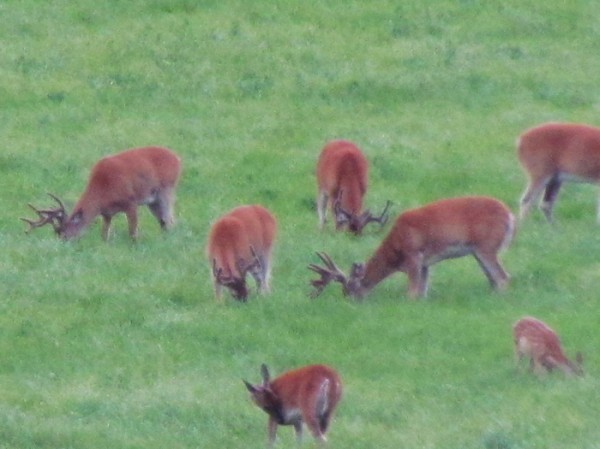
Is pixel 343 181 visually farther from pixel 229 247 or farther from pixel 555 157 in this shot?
pixel 229 247

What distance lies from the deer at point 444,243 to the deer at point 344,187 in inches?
65.1

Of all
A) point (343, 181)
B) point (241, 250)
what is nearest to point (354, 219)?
point (343, 181)

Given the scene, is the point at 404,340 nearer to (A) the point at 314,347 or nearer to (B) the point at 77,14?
(A) the point at 314,347

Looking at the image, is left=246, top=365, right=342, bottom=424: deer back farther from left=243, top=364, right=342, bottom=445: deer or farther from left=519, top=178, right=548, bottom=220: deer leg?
left=519, top=178, right=548, bottom=220: deer leg

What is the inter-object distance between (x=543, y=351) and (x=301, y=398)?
7.89 feet

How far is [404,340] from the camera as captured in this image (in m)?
14.1

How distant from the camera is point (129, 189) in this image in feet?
58.1

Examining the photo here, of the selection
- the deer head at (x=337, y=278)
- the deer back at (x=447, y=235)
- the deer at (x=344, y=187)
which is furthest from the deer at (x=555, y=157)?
the deer head at (x=337, y=278)

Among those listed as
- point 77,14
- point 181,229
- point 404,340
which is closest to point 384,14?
point 77,14

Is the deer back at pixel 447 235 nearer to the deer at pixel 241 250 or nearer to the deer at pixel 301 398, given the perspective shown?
the deer at pixel 241 250

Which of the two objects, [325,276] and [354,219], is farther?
[354,219]

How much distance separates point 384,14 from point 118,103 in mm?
5190

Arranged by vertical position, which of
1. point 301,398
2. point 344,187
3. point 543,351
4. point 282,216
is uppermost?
point 301,398

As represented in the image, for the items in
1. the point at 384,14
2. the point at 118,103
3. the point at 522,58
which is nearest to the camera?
the point at 118,103
